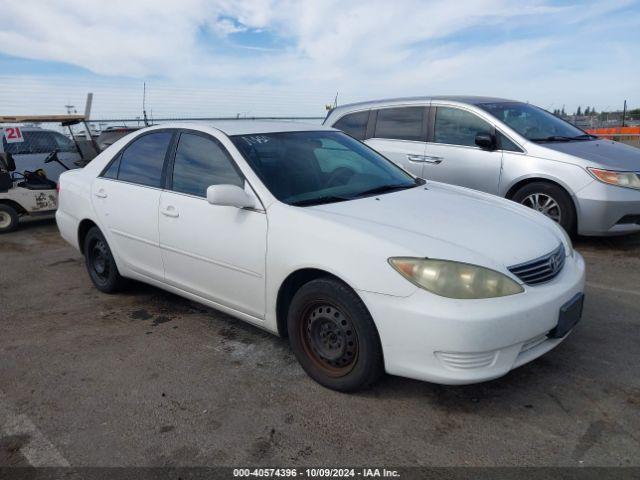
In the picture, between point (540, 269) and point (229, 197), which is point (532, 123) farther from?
point (229, 197)

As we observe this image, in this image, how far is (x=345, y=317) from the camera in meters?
2.80

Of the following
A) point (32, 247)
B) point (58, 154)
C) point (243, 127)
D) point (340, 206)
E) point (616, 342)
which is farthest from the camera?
point (58, 154)

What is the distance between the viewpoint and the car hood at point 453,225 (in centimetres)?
269

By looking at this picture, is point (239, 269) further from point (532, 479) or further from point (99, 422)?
point (532, 479)

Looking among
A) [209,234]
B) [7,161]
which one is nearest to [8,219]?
[7,161]

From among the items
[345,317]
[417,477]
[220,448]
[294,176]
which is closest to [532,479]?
[417,477]

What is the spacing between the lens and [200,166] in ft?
12.2

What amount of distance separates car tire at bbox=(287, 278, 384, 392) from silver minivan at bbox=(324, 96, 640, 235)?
3765 mm

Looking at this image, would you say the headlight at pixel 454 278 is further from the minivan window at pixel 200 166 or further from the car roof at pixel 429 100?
the car roof at pixel 429 100

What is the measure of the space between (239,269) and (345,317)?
2.73ft

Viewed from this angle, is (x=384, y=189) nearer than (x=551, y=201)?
Yes

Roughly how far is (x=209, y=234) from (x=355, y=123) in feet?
14.5

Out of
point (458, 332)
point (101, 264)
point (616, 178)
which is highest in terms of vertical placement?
point (616, 178)

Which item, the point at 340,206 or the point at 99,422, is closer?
the point at 99,422
